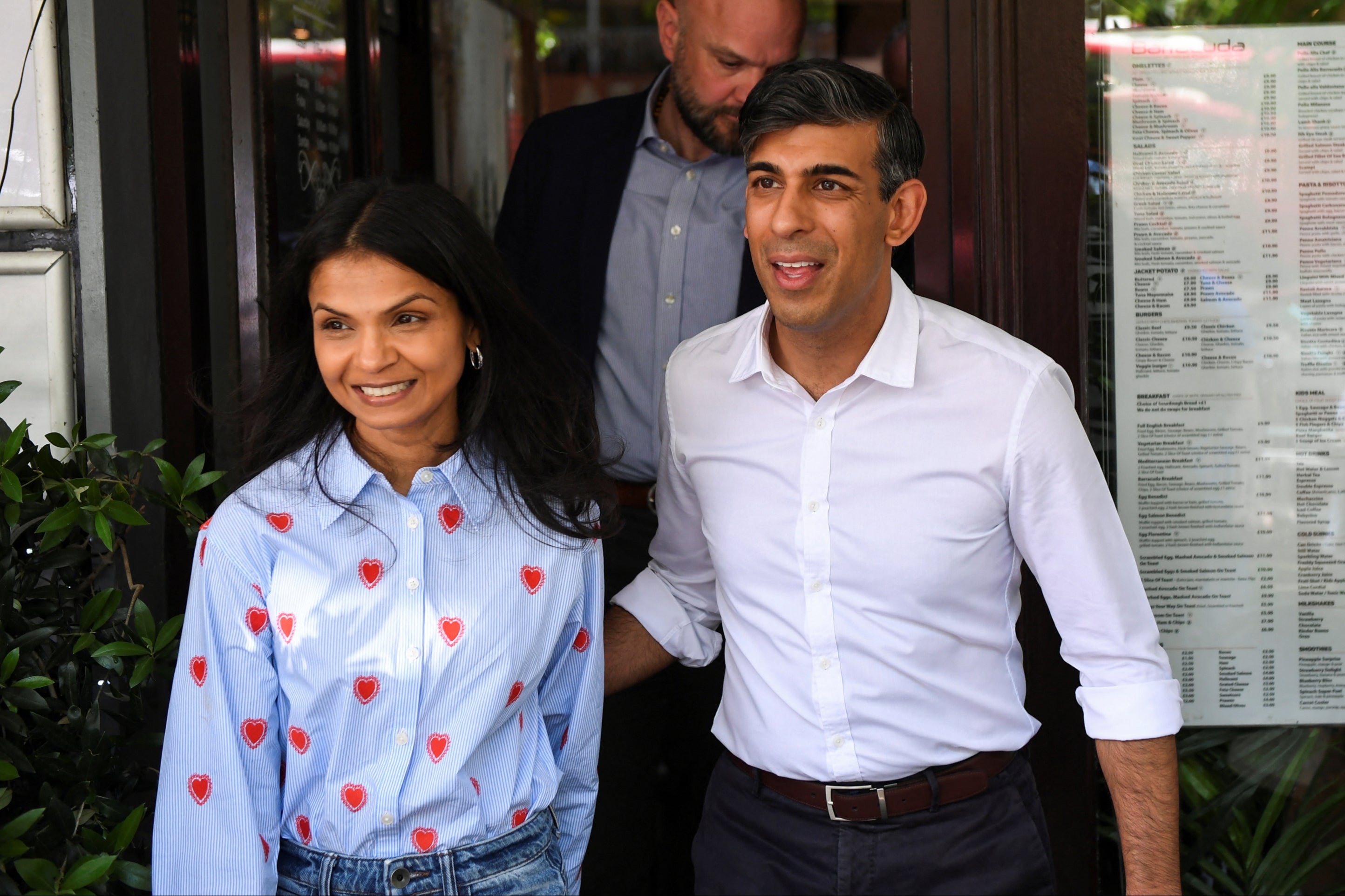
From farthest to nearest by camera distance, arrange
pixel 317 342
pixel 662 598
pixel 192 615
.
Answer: pixel 662 598
pixel 317 342
pixel 192 615

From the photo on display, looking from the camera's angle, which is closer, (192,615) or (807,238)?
(192,615)

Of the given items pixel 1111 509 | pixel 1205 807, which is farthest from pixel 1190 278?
pixel 1205 807

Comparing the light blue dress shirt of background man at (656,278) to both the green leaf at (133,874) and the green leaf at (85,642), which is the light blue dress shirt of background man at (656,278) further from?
the green leaf at (133,874)

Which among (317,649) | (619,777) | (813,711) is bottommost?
(619,777)

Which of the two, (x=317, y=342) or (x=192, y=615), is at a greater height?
(x=317, y=342)

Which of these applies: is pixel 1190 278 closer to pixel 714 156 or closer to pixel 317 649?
pixel 714 156

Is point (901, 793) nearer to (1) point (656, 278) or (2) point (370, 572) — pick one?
(2) point (370, 572)

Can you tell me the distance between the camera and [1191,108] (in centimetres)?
202

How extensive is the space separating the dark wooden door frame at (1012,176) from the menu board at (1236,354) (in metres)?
0.08

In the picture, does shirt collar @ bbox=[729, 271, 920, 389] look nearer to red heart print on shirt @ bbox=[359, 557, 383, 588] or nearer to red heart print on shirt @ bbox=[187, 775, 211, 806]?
red heart print on shirt @ bbox=[359, 557, 383, 588]

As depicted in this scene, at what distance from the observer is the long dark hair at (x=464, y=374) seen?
1.58 m

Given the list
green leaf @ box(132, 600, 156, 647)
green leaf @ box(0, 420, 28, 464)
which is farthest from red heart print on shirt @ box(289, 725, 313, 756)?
green leaf @ box(0, 420, 28, 464)

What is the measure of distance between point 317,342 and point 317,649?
394 mm

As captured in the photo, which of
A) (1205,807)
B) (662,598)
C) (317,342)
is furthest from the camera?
(1205,807)
